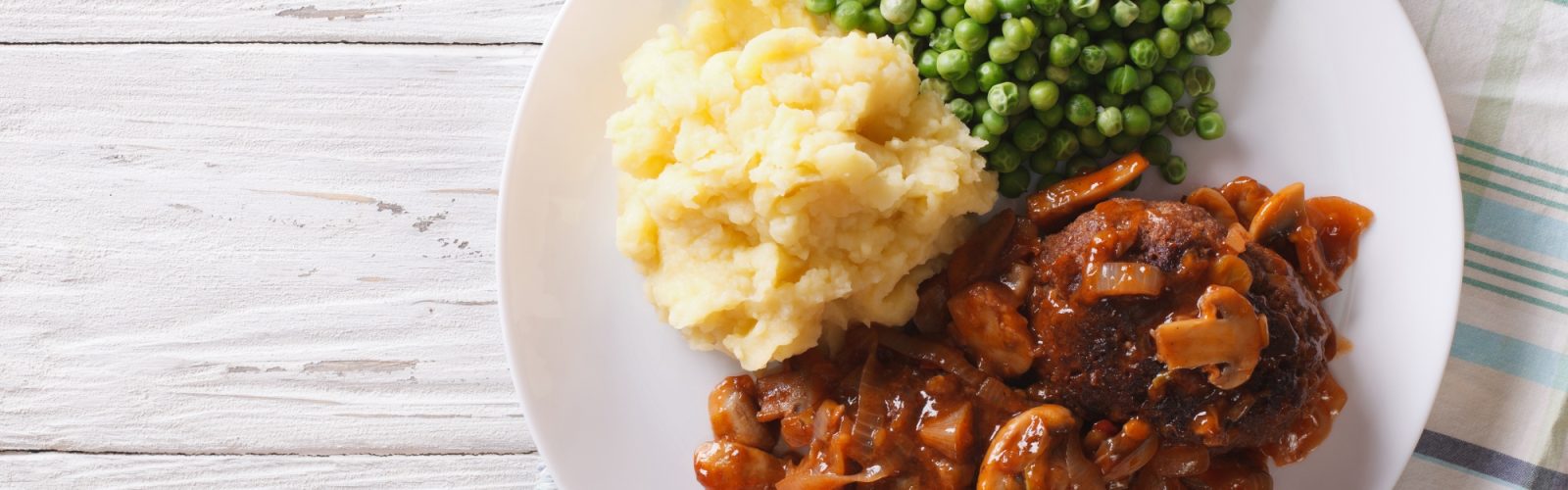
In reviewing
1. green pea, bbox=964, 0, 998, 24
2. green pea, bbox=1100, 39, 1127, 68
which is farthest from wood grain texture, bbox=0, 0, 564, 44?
green pea, bbox=1100, 39, 1127, 68

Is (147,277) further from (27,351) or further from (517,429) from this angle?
(517,429)

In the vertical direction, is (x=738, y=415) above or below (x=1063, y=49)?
below

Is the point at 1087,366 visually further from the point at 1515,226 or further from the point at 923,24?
the point at 1515,226

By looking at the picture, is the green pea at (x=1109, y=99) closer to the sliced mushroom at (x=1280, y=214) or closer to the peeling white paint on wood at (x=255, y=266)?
the sliced mushroom at (x=1280, y=214)

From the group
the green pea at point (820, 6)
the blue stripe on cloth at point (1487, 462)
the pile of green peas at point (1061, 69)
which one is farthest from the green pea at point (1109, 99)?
the blue stripe on cloth at point (1487, 462)

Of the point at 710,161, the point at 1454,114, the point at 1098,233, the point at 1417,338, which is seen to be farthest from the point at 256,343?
the point at 1454,114

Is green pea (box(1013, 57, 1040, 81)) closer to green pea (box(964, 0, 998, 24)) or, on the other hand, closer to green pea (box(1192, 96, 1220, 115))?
green pea (box(964, 0, 998, 24))

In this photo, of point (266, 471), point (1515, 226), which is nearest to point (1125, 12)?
point (1515, 226)
